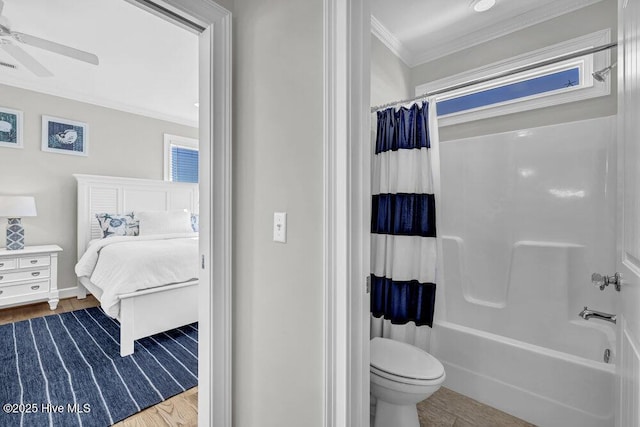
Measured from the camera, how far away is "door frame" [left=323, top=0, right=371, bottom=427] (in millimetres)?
931

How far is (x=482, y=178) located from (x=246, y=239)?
1938 mm

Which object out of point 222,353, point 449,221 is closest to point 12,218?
point 222,353

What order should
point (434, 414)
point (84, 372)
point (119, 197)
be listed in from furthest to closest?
point (119, 197), point (84, 372), point (434, 414)

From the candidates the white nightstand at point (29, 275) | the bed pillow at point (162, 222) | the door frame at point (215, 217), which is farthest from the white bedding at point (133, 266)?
the door frame at point (215, 217)

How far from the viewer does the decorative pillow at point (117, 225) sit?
3.71 metres

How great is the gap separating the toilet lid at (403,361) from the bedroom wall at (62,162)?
4076 mm

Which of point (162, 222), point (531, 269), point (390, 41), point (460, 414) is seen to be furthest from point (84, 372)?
point (390, 41)

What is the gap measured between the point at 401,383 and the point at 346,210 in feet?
2.99

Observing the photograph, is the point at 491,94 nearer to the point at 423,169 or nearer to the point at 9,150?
the point at 423,169

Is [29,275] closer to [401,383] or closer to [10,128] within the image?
[10,128]

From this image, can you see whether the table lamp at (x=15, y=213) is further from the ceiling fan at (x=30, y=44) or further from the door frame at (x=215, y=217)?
the door frame at (x=215, y=217)

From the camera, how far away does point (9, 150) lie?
3355mm

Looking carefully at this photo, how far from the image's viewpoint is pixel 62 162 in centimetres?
370

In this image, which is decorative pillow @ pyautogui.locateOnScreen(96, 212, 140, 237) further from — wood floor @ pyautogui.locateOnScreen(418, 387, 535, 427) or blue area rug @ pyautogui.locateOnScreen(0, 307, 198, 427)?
wood floor @ pyautogui.locateOnScreen(418, 387, 535, 427)
